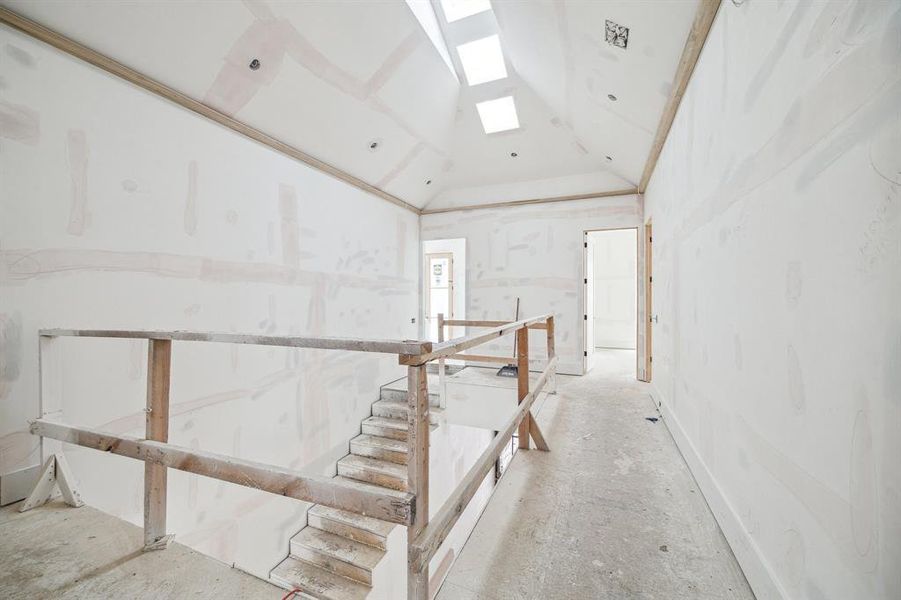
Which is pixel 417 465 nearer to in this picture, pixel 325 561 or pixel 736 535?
pixel 736 535

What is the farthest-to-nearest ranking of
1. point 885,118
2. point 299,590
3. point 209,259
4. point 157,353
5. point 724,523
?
point 209,259 < point 724,523 < point 157,353 < point 299,590 < point 885,118

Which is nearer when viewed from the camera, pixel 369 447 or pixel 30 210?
pixel 30 210

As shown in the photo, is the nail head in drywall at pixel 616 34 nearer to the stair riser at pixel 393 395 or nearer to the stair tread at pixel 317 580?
the stair riser at pixel 393 395

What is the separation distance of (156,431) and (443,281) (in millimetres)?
5688

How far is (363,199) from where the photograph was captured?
17.0 feet

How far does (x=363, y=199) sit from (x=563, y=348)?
383 centimetres

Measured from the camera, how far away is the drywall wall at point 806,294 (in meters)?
0.85

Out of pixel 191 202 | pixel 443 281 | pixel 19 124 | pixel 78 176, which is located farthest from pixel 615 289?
pixel 19 124

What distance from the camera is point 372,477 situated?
15.2ft

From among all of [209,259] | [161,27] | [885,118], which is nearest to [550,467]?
[885,118]

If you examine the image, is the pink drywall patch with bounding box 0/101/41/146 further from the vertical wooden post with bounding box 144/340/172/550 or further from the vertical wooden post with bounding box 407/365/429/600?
the vertical wooden post with bounding box 407/365/429/600

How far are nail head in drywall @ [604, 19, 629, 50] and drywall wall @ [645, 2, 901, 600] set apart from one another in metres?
0.72

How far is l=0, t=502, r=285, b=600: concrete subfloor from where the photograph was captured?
131 centimetres

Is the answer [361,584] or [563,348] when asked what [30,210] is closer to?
[361,584]
